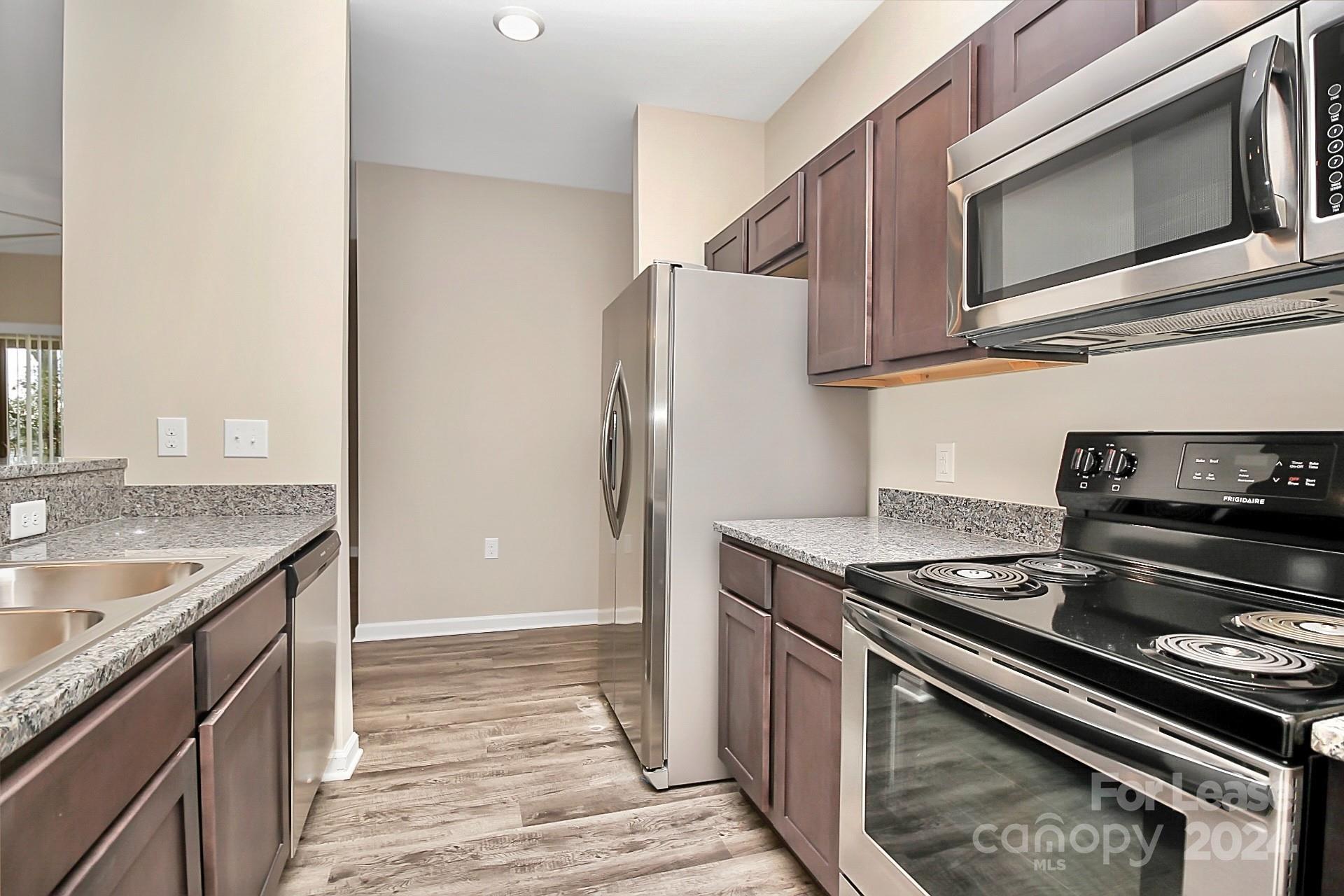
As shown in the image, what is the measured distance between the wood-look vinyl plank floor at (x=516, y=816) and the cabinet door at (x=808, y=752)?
168mm

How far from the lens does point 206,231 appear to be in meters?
2.18

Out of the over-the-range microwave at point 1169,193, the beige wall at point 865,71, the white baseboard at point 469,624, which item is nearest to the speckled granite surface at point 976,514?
the over-the-range microwave at point 1169,193

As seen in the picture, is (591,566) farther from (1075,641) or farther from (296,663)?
(1075,641)

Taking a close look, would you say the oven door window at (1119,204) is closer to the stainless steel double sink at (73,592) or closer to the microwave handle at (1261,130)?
the microwave handle at (1261,130)

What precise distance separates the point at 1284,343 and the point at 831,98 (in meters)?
2.00

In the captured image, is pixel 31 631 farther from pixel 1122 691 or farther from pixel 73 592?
pixel 1122 691

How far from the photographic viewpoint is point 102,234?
2.12 metres

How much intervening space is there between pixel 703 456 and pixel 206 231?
1.70 metres

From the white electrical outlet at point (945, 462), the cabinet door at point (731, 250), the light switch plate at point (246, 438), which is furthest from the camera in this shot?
the cabinet door at point (731, 250)

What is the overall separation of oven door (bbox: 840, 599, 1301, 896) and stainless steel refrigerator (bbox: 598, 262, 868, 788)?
2.74 feet

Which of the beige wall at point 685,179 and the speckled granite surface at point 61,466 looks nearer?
the speckled granite surface at point 61,466

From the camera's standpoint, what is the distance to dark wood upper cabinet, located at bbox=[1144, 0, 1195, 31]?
3.87 ft

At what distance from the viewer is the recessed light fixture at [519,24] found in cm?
250

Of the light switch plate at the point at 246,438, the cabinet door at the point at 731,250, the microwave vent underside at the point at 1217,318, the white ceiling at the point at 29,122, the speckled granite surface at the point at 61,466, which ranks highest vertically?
the white ceiling at the point at 29,122
